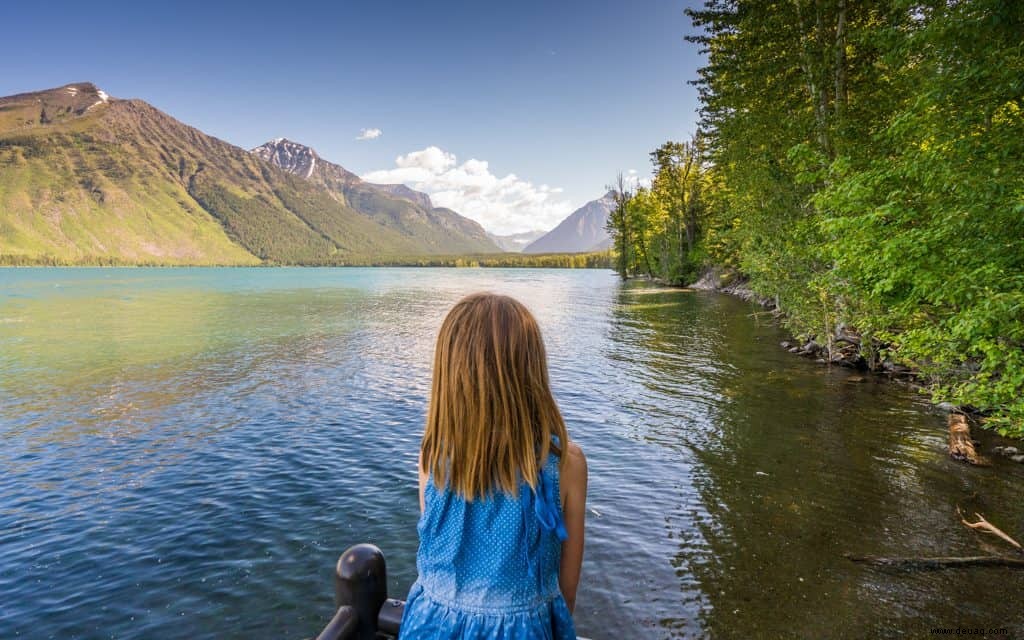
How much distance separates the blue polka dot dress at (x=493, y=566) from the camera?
8.10 ft

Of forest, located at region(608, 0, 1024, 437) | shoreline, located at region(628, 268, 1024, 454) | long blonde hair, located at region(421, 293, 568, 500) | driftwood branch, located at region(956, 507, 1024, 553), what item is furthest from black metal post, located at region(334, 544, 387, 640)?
shoreline, located at region(628, 268, 1024, 454)

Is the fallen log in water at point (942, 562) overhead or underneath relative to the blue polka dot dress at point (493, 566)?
underneath

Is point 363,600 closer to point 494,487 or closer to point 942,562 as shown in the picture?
point 494,487

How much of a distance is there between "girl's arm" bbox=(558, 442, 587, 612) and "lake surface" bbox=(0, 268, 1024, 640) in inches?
230

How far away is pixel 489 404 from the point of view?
2484 mm

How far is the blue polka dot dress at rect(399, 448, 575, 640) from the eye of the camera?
8.10 feet

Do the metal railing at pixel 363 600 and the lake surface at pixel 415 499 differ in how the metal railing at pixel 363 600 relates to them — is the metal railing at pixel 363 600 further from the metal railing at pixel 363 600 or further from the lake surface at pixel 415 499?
the lake surface at pixel 415 499

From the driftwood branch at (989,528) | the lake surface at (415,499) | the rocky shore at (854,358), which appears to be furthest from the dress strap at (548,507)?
the rocky shore at (854,358)

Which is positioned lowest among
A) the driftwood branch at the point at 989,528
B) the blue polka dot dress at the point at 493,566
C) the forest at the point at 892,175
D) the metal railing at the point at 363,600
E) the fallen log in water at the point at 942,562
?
the fallen log in water at the point at 942,562

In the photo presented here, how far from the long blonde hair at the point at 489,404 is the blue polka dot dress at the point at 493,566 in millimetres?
108

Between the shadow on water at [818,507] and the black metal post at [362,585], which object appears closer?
the black metal post at [362,585]

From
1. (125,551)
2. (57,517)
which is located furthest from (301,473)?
(57,517)

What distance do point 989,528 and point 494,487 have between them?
455 inches

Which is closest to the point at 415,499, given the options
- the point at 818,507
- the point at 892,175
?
the point at 818,507
